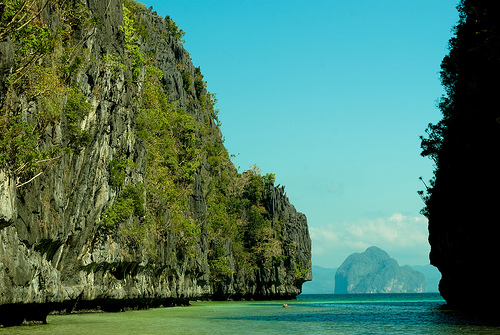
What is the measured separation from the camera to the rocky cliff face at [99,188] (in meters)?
20.5

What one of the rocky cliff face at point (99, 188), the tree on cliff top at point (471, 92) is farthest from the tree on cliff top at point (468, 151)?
the rocky cliff face at point (99, 188)

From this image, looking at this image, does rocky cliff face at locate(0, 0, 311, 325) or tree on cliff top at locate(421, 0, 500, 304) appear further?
tree on cliff top at locate(421, 0, 500, 304)

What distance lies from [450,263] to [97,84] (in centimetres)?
3323

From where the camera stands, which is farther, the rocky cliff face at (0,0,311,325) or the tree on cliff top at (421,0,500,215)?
the tree on cliff top at (421,0,500,215)

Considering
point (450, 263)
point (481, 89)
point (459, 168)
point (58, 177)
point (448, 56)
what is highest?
point (448, 56)

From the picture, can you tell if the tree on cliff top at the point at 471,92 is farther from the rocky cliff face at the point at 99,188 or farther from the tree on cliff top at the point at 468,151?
the rocky cliff face at the point at 99,188

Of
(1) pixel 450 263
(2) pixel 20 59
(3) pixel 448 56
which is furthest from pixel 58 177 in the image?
(1) pixel 450 263

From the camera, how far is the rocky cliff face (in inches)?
806

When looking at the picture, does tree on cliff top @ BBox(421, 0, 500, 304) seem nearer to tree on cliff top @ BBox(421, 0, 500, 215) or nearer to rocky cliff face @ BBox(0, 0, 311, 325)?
tree on cliff top @ BBox(421, 0, 500, 215)

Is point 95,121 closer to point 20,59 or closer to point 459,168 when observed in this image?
point 20,59

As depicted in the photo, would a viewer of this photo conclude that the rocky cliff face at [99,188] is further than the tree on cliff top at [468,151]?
No

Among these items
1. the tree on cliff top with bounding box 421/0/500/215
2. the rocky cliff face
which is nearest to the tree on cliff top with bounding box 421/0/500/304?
the tree on cliff top with bounding box 421/0/500/215

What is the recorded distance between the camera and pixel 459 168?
37188mm

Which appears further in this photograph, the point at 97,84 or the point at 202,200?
the point at 202,200
